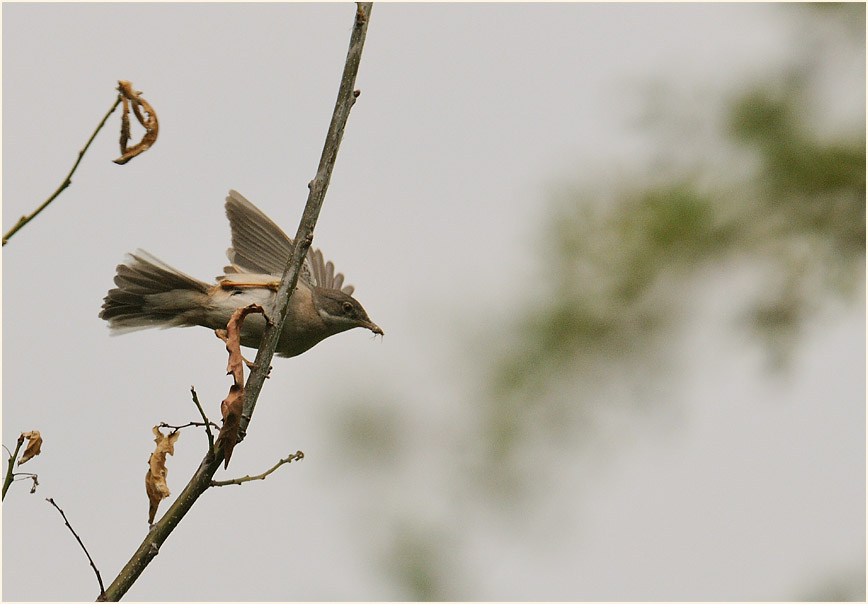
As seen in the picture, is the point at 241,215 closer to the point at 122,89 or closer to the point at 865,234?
the point at 122,89

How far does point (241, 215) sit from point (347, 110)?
3600 millimetres

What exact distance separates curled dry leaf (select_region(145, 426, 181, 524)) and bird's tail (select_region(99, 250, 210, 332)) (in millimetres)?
2572

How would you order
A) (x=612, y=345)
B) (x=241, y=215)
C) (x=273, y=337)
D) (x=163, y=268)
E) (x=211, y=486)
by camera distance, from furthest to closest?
1. (x=241, y=215)
2. (x=163, y=268)
3. (x=612, y=345)
4. (x=273, y=337)
5. (x=211, y=486)

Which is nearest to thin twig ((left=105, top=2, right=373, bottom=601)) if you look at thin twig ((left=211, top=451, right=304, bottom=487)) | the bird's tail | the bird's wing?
thin twig ((left=211, top=451, right=304, bottom=487))

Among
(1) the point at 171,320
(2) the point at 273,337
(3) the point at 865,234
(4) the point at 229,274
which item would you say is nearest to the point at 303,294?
(4) the point at 229,274

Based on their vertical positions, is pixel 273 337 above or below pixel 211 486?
above

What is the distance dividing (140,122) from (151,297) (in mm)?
3199

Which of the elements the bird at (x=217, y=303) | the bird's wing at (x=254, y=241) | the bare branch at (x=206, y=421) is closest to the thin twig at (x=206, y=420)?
the bare branch at (x=206, y=421)

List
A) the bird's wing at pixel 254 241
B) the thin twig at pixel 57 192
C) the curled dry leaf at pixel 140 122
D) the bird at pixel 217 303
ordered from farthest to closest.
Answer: the bird's wing at pixel 254 241
the bird at pixel 217 303
the curled dry leaf at pixel 140 122
the thin twig at pixel 57 192

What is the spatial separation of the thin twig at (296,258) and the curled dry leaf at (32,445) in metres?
0.44

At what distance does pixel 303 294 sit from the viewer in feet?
18.3

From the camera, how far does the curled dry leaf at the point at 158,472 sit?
2812 mm

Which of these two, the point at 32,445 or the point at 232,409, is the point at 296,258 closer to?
the point at 232,409

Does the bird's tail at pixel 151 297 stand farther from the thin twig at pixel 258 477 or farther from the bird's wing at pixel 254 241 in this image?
the thin twig at pixel 258 477
